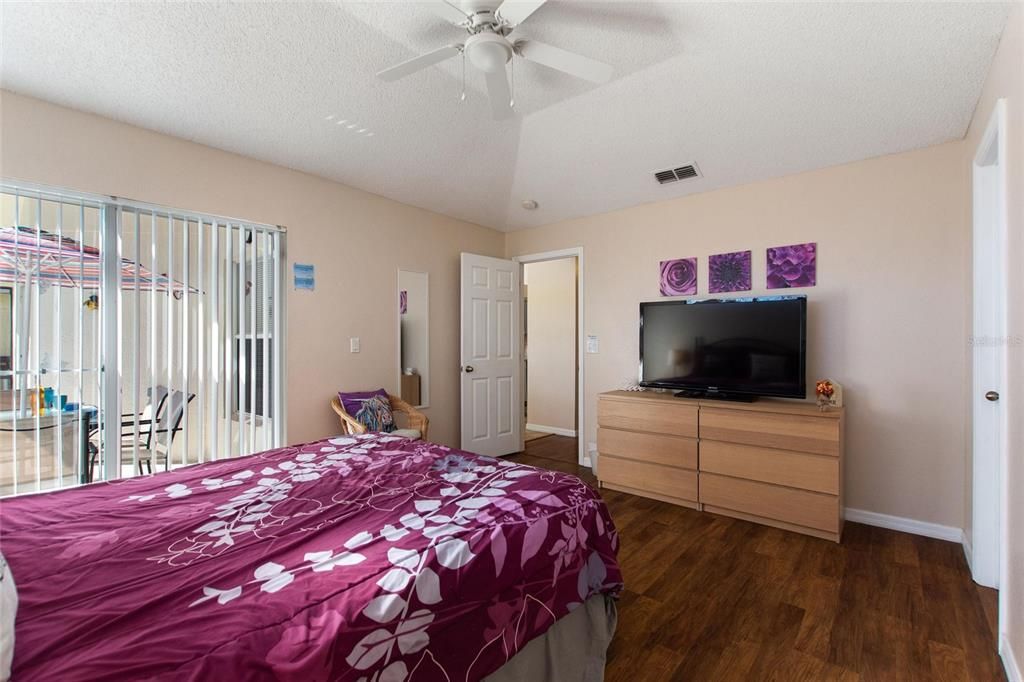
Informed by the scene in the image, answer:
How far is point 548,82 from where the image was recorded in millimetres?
2713

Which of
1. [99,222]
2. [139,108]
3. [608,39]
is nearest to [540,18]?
[608,39]

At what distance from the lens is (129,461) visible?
2863 mm

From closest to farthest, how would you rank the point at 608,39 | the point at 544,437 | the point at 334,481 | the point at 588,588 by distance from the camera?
1. the point at 588,588
2. the point at 334,481
3. the point at 608,39
4. the point at 544,437

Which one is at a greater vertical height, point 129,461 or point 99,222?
point 99,222

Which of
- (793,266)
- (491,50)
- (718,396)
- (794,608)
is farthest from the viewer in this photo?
(718,396)

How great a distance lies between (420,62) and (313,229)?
1.93m

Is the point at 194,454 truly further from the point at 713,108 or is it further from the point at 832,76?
the point at 832,76

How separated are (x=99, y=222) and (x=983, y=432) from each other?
4980 mm

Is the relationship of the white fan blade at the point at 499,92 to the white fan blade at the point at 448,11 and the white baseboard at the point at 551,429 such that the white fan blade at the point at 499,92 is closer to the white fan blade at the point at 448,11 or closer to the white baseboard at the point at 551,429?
the white fan blade at the point at 448,11

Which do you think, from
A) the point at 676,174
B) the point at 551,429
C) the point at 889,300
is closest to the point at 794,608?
the point at 889,300

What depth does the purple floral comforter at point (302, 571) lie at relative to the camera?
90 cm

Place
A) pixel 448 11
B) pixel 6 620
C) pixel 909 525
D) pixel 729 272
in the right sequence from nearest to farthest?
1. pixel 6 620
2. pixel 448 11
3. pixel 909 525
4. pixel 729 272

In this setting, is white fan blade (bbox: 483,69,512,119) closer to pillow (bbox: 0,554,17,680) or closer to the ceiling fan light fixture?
the ceiling fan light fixture

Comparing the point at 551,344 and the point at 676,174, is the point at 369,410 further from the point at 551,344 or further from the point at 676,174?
the point at 551,344
